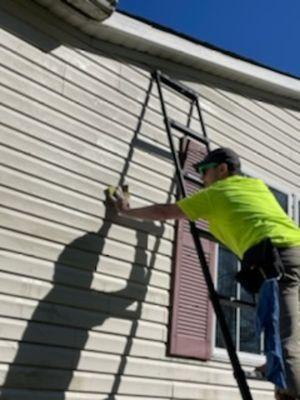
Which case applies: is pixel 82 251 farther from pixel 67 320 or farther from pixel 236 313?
pixel 236 313

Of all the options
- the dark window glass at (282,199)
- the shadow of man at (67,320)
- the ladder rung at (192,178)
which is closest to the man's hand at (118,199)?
the shadow of man at (67,320)

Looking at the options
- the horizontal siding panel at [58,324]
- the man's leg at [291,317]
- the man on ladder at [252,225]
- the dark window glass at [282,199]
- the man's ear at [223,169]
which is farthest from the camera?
the dark window glass at [282,199]

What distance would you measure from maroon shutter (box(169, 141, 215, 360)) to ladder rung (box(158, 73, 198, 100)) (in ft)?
1.69

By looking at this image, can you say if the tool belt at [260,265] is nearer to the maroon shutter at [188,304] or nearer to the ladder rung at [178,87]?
the maroon shutter at [188,304]

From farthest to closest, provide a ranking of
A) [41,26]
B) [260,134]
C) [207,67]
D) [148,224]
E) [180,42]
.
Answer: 1. [260,134]
2. [207,67]
3. [180,42]
4. [148,224]
5. [41,26]

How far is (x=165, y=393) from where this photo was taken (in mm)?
4992

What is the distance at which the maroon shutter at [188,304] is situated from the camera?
5.21 meters

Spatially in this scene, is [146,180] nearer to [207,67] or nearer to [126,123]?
[126,123]

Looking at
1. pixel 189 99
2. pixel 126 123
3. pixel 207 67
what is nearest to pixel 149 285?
pixel 126 123

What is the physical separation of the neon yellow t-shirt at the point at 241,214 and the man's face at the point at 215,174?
0.18m

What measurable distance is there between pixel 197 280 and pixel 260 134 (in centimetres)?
195

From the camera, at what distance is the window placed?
5.89 meters

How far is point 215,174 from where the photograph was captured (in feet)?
15.1

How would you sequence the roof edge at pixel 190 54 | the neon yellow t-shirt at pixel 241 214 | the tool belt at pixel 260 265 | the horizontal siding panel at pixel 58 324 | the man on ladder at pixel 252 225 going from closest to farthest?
1. the man on ladder at pixel 252 225
2. the tool belt at pixel 260 265
3. the neon yellow t-shirt at pixel 241 214
4. the horizontal siding panel at pixel 58 324
5. the roof edge at pixel 190 54
